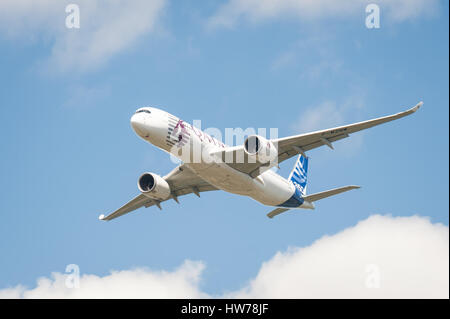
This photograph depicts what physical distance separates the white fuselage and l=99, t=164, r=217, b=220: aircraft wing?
11.4 ft

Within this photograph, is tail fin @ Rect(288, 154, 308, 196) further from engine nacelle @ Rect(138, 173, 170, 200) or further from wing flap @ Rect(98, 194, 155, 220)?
wing flap @ Rect(98, 194, 155, 220)

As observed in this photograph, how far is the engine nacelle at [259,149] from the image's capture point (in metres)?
35.5

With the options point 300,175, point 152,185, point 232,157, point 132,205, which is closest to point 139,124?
point 232,157

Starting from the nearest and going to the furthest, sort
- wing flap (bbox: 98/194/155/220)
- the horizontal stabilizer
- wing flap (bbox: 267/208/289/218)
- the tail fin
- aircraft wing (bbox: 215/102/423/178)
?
aircraft wing (bbox: 215/102/423/178) < the horizontal stabilizer < wing flap (bbox: 267/208/289/218) < wing flap (bbox: 98/194/155/220) < the tail fin

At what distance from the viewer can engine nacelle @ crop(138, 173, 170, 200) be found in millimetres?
40094

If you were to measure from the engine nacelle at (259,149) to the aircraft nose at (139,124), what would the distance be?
18.6 ft

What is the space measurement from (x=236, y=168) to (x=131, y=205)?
10.8 m

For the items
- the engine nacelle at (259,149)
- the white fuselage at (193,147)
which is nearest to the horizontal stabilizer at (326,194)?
the white fuselage at (193,147)

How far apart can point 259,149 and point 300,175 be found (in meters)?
12.1

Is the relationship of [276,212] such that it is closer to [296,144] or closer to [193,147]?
[296,144]

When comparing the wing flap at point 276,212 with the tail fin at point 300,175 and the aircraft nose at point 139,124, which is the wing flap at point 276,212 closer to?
the tail fin at point 300,175

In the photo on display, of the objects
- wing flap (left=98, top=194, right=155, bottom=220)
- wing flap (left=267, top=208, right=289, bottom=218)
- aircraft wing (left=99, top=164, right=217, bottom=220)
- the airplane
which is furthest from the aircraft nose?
wing flap (left=267, top=208, right=289, bottom=218)

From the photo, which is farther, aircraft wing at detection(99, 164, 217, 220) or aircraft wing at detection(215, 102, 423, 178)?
aircraft wing at detection(99, 164, 217, 220)
